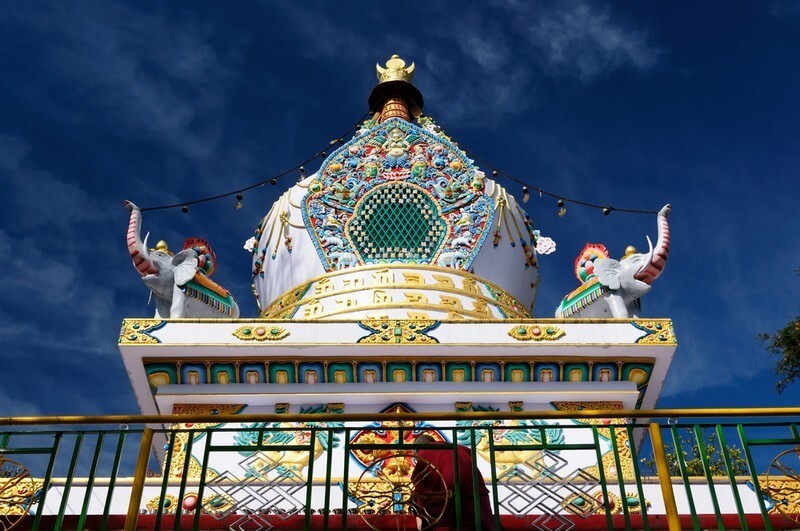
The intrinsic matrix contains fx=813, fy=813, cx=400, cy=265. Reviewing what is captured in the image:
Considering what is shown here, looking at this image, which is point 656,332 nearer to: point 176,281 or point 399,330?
point 399,330

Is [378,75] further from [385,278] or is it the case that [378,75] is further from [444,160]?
[385,278]

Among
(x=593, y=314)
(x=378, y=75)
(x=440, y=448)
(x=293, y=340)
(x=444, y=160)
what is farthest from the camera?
(x=378, y=75)

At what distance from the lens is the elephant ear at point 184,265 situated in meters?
9.06

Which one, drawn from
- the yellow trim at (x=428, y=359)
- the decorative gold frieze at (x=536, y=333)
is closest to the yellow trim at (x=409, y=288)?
the decorative gold frieze at (x=536, y=333)

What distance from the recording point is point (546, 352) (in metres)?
8.11

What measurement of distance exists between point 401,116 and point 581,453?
7.43 meters

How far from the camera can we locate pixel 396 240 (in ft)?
34.3

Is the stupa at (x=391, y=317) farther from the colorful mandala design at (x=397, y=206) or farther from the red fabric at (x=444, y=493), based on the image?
the red fabric at (x=444, y=493)

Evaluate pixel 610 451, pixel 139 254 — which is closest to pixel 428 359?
pixel 610 451

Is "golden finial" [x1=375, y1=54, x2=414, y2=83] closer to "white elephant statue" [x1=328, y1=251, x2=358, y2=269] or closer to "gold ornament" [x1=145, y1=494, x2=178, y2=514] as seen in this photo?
"white elephant statue" [x1=328, y1=251, x2=358, y2=269]

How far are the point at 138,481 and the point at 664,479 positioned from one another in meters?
2.82

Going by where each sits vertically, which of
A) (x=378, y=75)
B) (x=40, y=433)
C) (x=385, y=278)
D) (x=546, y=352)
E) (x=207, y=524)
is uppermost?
(x=378, y=75)

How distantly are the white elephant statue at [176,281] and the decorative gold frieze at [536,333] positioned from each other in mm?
3419

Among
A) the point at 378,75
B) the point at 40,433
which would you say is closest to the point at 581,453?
the point at 40,433
